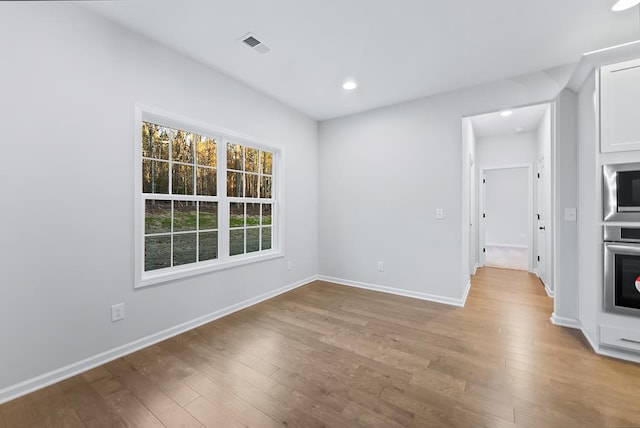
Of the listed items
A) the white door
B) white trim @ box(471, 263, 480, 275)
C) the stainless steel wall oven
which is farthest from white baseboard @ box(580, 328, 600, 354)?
white trim @ box(471, 263, 480, 275)

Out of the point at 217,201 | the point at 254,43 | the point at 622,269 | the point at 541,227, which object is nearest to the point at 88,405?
the point at 217,201

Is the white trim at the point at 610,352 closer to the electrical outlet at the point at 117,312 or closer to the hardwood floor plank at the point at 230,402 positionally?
the hardwood floor plank at the point at 230,402

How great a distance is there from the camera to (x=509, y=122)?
14.5 ft

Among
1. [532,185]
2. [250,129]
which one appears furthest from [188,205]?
[532,185]

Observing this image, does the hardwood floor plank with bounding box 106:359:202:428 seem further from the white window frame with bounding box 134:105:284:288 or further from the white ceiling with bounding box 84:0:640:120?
the white ceiling with bounding box 84:0:640:120

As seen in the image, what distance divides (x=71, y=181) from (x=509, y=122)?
5.72 meters

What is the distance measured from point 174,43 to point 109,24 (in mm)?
461

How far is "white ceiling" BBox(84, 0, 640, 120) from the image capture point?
192 cm

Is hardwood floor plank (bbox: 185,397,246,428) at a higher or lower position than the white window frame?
lower

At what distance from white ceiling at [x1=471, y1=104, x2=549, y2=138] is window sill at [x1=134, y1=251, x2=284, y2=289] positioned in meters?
3.77

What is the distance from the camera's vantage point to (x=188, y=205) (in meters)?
2.71

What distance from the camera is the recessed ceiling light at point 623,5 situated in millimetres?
1792

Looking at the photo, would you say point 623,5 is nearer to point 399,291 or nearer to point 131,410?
point 399,291

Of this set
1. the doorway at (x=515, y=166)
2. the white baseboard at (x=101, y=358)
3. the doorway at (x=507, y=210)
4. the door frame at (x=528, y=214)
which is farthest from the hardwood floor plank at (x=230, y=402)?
the doorway at (x=507, y=210)
